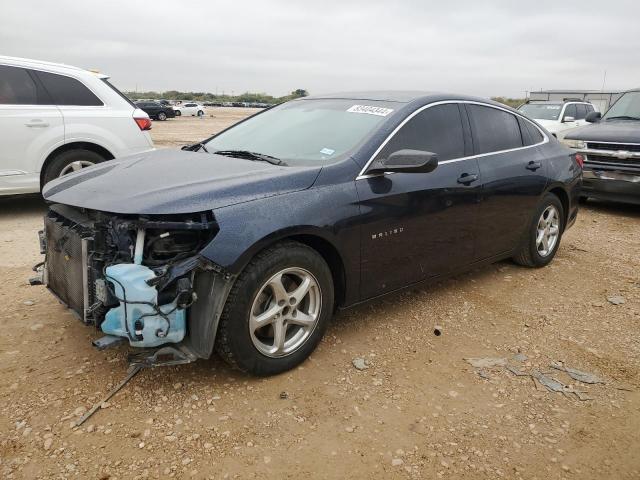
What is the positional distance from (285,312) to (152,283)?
0.80 meters

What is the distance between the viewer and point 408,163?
318 centimetres

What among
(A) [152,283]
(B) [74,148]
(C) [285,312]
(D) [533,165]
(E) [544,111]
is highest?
(E) [544,111]

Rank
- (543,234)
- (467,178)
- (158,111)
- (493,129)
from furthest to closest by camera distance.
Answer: (158,111)
(543,234)
(493,129)
(467,178)

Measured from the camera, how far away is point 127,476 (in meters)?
2.25

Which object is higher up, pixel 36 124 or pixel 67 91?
pixel 67 91

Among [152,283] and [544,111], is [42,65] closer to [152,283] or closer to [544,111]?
[152,283]

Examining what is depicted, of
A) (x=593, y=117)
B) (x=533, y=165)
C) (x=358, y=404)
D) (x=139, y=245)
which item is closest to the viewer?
(x=139, y=245)

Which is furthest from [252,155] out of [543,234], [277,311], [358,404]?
[543,234]

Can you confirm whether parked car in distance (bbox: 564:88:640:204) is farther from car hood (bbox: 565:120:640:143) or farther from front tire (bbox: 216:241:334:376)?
front tire (bbox: 216:241:334:376)

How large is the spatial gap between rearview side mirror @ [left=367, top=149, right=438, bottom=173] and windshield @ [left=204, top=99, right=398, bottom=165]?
0.22m

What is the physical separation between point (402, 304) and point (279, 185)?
1.68 metres

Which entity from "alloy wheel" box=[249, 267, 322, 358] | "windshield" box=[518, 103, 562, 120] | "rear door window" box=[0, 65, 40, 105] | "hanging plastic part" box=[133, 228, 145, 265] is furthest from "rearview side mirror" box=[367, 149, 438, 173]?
"windshield" box=[518, 103, 562, 120]

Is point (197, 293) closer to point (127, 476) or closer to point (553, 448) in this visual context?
point (127, 476)

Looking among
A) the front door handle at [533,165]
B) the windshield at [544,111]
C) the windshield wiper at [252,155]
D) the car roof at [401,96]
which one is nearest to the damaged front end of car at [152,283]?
the windshield wiper at [252,155]
